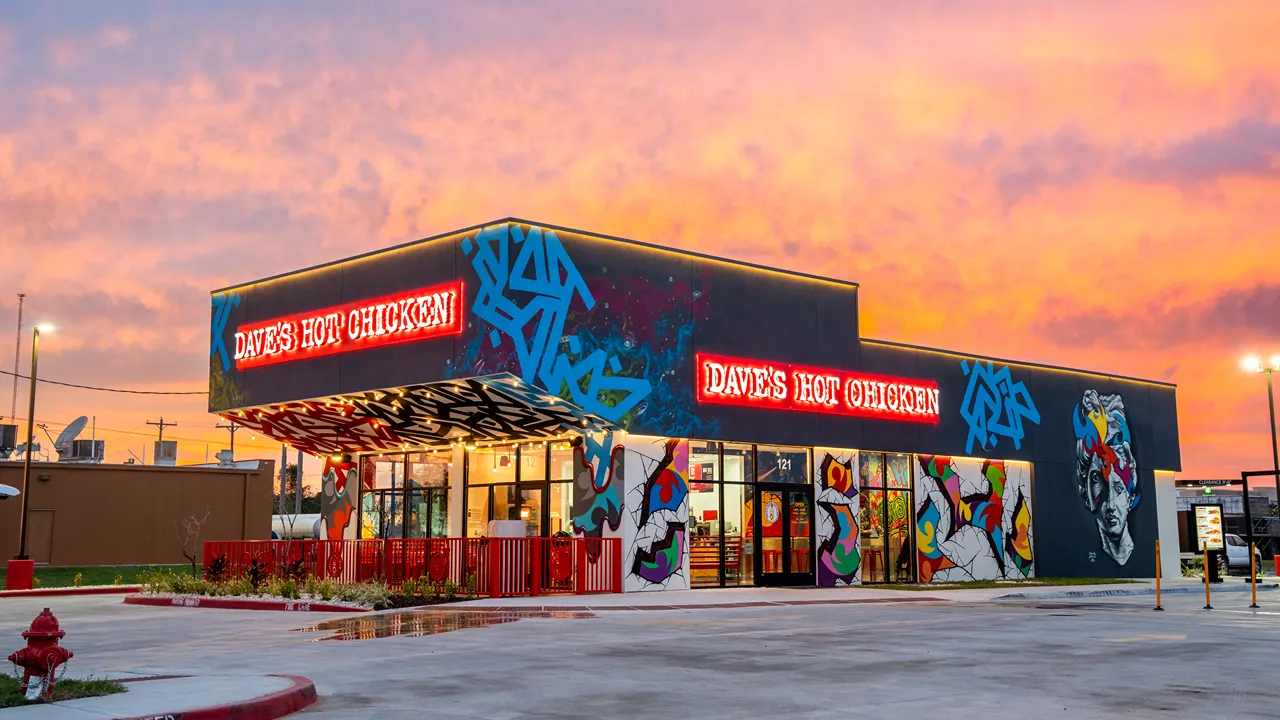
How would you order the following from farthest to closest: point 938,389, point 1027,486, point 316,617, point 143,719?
point 1027,486
point 938,389
point 316,617
point 143,719

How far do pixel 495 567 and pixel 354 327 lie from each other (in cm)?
784

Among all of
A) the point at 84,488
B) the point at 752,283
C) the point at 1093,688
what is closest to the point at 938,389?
the point at 752,283

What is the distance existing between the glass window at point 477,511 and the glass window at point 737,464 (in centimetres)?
674

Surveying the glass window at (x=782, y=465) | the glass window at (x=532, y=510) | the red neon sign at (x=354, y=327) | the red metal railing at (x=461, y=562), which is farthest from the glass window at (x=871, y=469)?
the red neon sign at (x=354, y=327)

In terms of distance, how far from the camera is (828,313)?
116ft

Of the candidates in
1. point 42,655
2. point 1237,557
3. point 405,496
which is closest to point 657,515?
point 405,496

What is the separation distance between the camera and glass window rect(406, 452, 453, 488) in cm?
3581

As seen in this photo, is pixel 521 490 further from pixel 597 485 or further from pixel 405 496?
pixel 405 496

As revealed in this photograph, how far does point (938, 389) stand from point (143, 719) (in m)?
31.9

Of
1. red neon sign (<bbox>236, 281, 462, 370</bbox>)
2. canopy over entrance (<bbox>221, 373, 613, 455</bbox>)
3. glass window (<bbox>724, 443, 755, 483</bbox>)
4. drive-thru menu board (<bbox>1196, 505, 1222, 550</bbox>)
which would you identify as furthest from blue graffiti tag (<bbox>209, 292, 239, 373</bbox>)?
drive-thru menu board (<bbox>1196, 505, 1222, 550</bbox>)

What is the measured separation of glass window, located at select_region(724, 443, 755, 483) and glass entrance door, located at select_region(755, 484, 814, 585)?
55 cm

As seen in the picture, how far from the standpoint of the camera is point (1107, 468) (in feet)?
145

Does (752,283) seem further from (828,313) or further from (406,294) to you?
(406,294)

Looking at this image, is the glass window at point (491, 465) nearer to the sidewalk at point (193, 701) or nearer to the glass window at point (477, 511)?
the glass window at point (477, 511)
